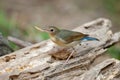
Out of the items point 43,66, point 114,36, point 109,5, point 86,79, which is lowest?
point 86,79

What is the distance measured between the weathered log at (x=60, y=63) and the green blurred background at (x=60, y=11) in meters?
3.62

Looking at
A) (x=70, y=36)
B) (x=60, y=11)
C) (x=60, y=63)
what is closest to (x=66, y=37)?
(x=70, y=36)

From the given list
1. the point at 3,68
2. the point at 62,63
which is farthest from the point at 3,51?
the point at 62,63

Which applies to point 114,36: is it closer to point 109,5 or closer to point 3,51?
point 3,51

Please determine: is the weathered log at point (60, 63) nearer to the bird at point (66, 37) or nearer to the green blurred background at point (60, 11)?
the bird at point (66, 37)

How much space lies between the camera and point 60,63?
188 inches

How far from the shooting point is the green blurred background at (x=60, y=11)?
354 inches

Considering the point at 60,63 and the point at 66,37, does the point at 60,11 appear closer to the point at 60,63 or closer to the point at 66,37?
the point at 66,37

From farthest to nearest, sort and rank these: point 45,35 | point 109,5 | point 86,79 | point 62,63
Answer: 1. point 109,5
2. point 45,35
3. point 62,63
4. point 86,79

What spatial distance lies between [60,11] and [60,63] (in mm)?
4903

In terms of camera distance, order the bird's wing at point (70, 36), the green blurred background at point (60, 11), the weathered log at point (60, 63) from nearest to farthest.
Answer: the weathered log at point (60, 63)
the bird's wing at point (70, 36)
the green blurred background at point (60, 11)

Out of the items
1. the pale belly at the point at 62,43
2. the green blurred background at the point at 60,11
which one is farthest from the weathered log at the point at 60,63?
the green blurred background at the point at 60,11

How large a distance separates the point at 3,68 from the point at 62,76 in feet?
2.03

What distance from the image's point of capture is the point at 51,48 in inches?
202
